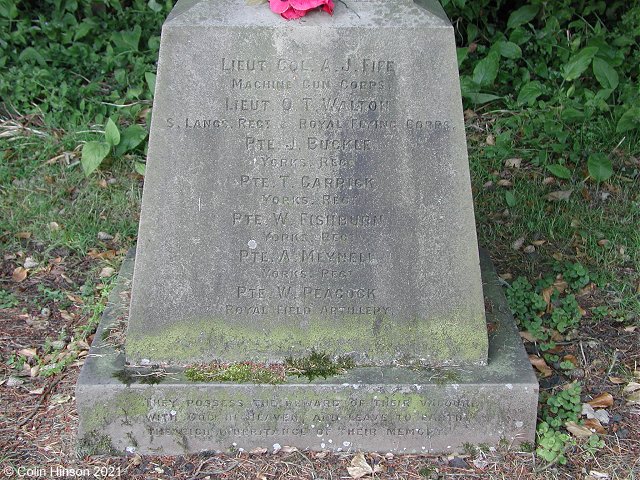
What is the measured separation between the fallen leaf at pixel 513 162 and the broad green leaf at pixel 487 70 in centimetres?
64

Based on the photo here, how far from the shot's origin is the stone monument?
2.83 m

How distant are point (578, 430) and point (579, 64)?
275 cm

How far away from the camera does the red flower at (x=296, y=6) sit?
2.72 meters

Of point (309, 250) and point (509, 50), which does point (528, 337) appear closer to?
point (309, 250)

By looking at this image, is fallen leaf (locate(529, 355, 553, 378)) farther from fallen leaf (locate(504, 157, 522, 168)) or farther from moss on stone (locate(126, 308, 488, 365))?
fallen leaf (locate(504, 157, 522, 168))

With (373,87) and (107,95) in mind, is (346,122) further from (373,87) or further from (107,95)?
(107,95)

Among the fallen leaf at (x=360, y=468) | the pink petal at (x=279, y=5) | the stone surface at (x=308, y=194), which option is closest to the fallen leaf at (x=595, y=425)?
the stone surface at (x=308, y=194)

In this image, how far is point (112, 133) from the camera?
4.96 meters

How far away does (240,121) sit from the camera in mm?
2902

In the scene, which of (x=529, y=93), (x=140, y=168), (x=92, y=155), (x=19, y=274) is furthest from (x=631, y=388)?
(x=92, y=155)

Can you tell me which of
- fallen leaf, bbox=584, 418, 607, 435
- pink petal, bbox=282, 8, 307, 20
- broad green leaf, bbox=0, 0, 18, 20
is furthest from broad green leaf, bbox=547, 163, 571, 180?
broad green leaf, bbox=0, 0, 18, 20

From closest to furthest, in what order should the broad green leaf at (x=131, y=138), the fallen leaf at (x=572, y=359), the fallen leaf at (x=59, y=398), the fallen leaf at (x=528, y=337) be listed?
the fallen leaf at (x=59, y=398), the fallen leaf at (x=572, y=359), the fallen leaf at (x=528, y=337), the broad green leaf at (x=131, y=138)

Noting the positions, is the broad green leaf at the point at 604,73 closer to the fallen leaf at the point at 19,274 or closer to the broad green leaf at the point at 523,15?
the broad green leaf at the point at 523,15

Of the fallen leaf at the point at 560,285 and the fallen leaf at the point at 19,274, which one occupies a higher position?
the fallen leaf at the point at 560,285
